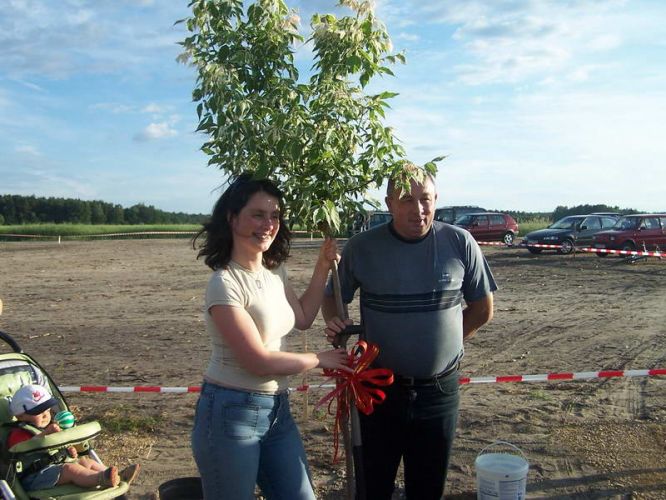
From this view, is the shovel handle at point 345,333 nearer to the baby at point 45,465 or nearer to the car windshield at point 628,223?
the baby at point 45,465

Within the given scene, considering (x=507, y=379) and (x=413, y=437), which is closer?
(x=413, y=437)

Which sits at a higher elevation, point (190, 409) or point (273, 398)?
point (273, 398)

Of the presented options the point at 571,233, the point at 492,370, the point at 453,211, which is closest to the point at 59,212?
the point at 453,211

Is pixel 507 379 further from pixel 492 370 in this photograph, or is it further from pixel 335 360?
pixel 335 360

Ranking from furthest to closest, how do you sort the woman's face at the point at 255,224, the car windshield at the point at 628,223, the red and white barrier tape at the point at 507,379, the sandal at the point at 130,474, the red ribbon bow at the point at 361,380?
the car windshield at the point at 628,223 → the red and white barrier tape at the point at 507,379 → the sandal at the point at 130,474 → the red ribbon bow at the point at 361,380 → the woman's face at the point at 255,224

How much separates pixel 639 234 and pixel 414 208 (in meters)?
21.3

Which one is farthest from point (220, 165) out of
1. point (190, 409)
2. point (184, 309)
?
point (184, 309)

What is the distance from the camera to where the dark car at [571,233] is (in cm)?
2453

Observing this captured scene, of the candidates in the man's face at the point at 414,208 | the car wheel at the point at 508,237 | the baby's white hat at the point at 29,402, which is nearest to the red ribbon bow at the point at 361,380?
the man's face at the point at 414,208

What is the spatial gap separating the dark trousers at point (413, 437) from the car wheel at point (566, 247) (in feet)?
Answer: 73.2

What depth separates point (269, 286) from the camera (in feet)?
9.77

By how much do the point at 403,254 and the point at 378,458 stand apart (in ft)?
3.63

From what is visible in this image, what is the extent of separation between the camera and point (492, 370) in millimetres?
8086

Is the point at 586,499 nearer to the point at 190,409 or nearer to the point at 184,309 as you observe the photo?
the point at 190,409
